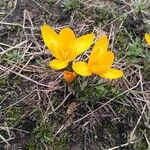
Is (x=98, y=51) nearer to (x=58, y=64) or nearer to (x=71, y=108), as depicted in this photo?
(x=58, y=64)

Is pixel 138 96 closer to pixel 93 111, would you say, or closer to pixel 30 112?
pixel 93 111

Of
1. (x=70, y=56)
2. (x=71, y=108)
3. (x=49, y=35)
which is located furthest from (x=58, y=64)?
(x=71, y=108)

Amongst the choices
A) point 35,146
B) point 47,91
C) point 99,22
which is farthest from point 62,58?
point 99,22

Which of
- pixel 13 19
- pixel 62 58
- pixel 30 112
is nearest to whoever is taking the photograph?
pixel 62 58

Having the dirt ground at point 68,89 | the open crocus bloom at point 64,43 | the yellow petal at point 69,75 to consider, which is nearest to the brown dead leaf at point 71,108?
the dirt ground at point 68,89

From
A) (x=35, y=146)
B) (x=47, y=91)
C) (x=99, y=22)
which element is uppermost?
(x=99, y=22)

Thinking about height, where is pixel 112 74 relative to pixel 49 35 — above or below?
below

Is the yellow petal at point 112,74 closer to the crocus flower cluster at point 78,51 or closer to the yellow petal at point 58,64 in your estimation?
the crocus flower cluster at point 78,51
